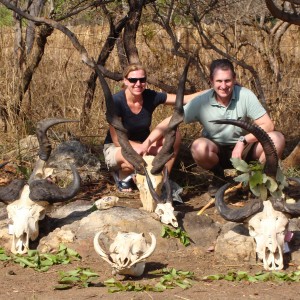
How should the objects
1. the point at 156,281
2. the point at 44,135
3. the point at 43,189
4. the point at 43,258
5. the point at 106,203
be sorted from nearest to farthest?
the point at 156,281
the point at 43,258
the point at 43,189
the point at 44,135
the point at 106,203

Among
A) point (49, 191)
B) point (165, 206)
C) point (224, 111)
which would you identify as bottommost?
point (165, 206)

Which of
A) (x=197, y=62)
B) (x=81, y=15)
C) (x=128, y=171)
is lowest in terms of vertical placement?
(x=128, y=171)

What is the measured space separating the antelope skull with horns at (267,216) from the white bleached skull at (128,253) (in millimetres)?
909

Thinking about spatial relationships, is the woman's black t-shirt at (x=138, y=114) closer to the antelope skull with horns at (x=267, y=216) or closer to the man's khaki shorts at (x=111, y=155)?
the man's khaki shorts at (x=111, y=155)

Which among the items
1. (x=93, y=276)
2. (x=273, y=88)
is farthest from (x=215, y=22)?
(x=93, y=276)

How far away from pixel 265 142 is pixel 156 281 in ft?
4.88

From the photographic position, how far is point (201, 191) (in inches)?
356

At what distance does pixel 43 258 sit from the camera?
7102 mm

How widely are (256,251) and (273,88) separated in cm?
532

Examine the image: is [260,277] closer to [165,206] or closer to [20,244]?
[165,206]

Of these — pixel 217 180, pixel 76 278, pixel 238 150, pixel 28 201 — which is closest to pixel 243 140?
pixel 238 150

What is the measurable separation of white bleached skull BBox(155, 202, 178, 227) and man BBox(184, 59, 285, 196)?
91cm

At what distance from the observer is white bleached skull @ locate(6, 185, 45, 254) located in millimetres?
7203

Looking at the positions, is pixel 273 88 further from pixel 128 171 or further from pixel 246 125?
pixel 246 125
